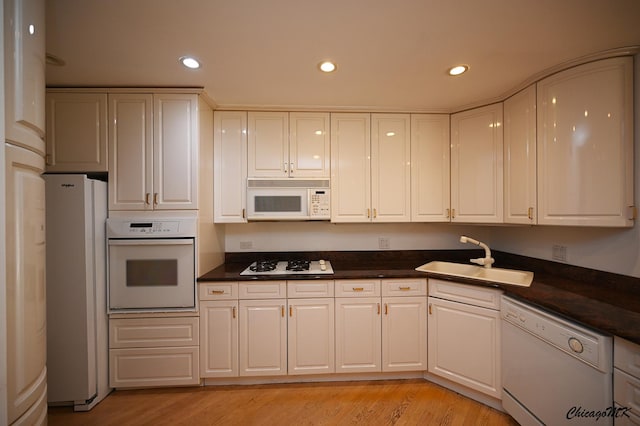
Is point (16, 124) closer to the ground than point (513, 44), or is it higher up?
closer to the ground

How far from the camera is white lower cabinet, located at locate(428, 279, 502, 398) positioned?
1.72 metres

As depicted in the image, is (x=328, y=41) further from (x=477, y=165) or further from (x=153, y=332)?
(x=153, y=332)

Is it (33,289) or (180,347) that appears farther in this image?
(180,347)

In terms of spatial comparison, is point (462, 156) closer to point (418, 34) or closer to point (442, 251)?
point (442, 251)

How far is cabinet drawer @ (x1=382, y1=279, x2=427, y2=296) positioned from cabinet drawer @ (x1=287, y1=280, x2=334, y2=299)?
470 millimetres

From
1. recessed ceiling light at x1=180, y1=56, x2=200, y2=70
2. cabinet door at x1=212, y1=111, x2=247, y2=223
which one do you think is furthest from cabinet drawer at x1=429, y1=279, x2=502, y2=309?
recessed ceiling light at x1=180, y1=56, x2=200, y2=70

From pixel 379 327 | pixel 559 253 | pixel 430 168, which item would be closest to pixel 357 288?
pixel 379 327

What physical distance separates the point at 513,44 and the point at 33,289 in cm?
258

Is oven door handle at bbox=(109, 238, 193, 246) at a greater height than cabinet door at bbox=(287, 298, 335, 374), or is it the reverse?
oven door handle at bbox=(109, 238, 193, 246)

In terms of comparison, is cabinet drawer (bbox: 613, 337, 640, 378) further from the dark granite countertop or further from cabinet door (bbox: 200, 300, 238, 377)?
cabinet door (bbox: 200, 300, 238, 377)

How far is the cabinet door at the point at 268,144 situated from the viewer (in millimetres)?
2229

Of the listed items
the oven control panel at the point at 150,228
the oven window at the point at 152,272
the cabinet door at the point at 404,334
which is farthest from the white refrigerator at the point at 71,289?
the cabinet door at the point at 404,334

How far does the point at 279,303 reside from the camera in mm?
1960

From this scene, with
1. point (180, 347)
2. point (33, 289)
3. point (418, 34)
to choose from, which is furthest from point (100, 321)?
point (418, 34)
